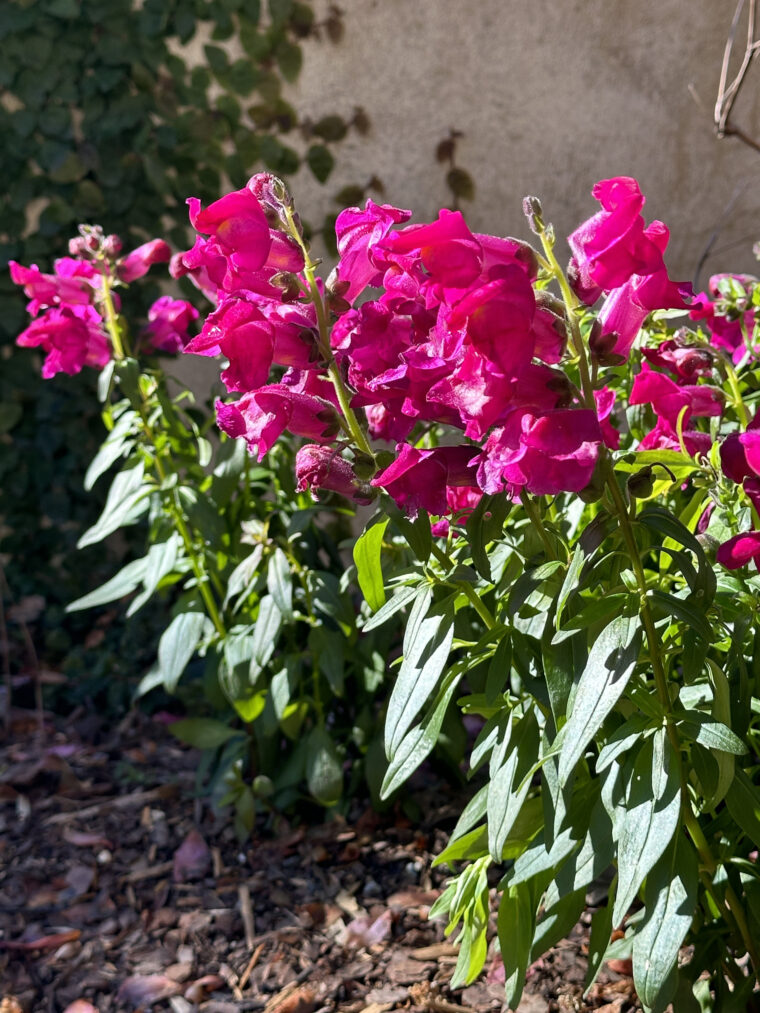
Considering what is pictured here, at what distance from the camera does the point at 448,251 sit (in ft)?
3.70

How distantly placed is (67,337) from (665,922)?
165 centimetres

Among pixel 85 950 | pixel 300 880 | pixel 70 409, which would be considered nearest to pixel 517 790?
pixel 300 880

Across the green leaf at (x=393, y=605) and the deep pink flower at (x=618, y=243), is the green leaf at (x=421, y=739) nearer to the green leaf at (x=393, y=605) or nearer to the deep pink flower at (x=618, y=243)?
the green leaf at (x=393, y=605)

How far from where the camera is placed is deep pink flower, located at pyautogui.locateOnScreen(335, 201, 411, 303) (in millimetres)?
1416

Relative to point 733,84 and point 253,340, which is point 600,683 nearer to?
point 253,340

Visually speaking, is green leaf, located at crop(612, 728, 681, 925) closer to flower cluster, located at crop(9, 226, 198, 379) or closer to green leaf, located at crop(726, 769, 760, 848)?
green leaf, located at crop(726, 769, 760, 848)

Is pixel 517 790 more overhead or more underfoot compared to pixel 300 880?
more overhead

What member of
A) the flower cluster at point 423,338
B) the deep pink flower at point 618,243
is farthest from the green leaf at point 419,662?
the deep pink flower at point 618,243

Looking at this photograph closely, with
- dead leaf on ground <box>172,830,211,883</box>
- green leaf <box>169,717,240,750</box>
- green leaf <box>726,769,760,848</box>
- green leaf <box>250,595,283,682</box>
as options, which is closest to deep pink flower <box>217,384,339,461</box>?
green leaf <box>726,769,760,848</box>

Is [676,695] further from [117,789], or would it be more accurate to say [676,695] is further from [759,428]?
[117,789]

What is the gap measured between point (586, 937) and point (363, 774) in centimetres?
70

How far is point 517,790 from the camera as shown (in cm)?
155

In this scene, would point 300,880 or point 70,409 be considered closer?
point 300,880

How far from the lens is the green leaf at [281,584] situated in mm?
2203
